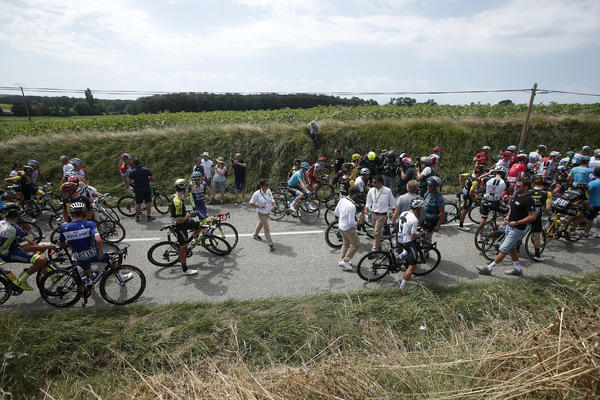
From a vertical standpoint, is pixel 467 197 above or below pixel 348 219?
below

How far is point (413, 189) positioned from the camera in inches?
266

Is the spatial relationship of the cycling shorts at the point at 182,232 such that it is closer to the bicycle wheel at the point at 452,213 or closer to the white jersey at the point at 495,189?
the bicycle wheel at the point at 452,213

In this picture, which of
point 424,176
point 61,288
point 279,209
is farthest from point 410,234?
point 61,288

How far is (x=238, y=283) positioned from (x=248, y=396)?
381cm

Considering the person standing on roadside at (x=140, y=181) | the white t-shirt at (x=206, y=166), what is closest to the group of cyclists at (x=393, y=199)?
the person standing on roadside at (x=140, y=181)

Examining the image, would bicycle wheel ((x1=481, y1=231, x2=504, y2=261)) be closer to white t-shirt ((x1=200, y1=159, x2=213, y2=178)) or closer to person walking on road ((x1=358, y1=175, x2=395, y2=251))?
person walking on road ((x1=358, y1=175, x2=395, y2=251))

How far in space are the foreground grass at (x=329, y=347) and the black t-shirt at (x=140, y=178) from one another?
16.5ft

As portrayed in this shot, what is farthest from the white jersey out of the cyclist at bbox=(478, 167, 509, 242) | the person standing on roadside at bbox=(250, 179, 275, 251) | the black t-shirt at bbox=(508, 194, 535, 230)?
the person standing on roadside at bbox=(250, 179, 275, 251)

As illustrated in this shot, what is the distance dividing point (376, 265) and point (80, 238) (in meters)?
6.04

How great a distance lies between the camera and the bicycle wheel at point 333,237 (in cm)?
790

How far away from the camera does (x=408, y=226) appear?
223 inches

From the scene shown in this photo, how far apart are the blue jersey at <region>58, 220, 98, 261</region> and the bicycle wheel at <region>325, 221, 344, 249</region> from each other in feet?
17.8

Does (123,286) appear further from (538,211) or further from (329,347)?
(538,211)

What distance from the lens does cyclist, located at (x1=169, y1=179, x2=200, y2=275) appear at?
650cm
